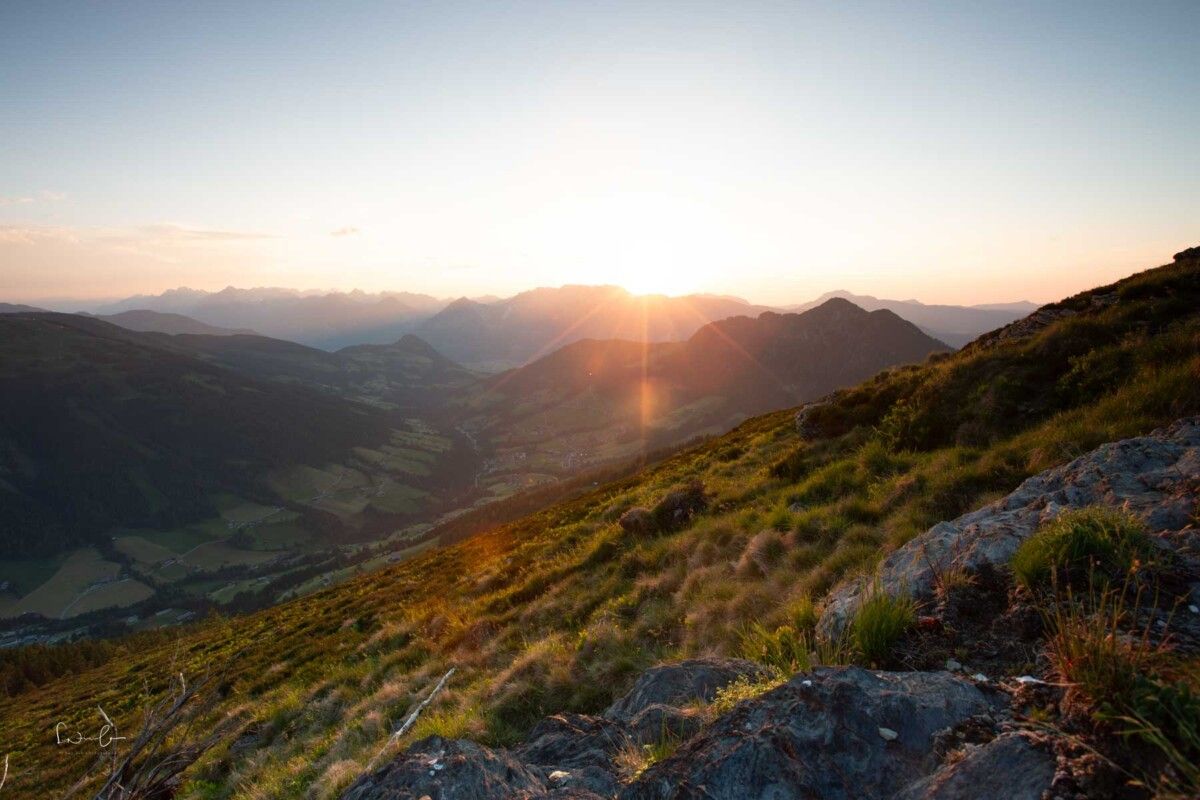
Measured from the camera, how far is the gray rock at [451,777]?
4.45 metres

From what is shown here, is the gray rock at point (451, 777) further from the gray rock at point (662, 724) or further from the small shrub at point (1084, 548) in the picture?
the small shrub at point (1084, 548)

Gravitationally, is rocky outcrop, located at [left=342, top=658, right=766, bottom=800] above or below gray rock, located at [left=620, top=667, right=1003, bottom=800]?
below

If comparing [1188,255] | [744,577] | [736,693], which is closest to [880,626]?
[736,693]

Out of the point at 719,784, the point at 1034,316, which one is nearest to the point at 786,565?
the point at 719,784

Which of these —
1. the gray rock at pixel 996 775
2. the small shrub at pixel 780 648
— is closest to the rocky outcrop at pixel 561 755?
the small shrub at pixel 780 648

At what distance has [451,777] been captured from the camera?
179 inches

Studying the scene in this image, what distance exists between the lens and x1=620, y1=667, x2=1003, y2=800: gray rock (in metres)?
3.74

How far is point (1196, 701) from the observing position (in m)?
2.82

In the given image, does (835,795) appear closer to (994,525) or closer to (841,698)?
(841,698)

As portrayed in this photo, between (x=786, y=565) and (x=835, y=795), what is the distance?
6.75 m

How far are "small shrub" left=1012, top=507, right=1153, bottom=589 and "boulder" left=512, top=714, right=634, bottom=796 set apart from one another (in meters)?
4.40

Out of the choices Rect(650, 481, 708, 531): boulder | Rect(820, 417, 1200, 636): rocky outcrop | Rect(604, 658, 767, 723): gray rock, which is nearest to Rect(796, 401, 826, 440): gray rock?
Rect(650, 481, 708, 531): boulder

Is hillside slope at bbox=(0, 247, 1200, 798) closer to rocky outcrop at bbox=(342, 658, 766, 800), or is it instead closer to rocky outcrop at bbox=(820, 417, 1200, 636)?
rocky outcrop at bbox=(342, 658, 766, 800)

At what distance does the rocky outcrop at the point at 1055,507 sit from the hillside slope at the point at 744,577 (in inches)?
39.6
